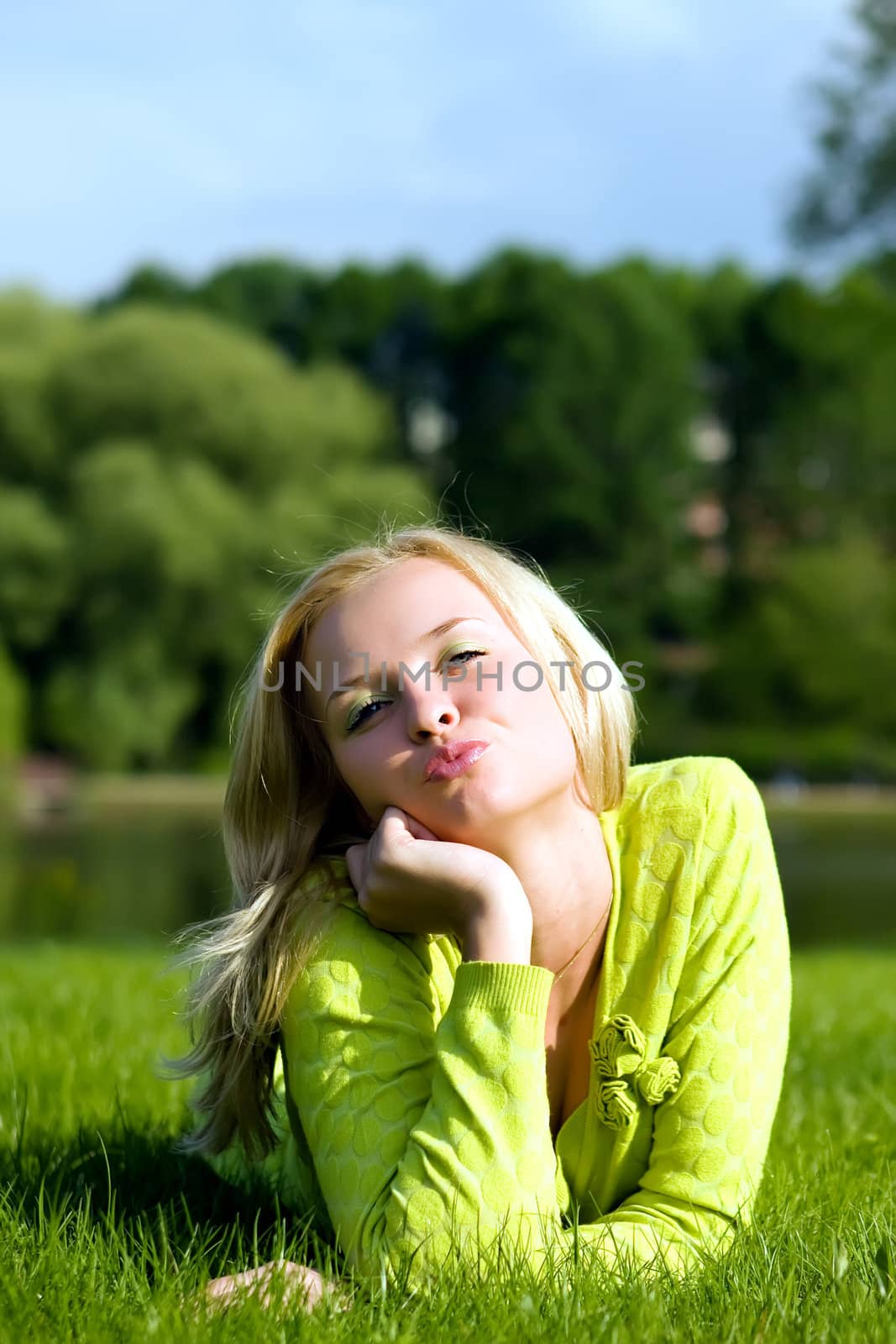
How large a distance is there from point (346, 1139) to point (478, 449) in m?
40.3

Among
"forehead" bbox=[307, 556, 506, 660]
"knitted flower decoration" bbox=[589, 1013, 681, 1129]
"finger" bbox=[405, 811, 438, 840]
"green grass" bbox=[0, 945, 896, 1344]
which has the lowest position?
"green grass" bbox=[0, 945, 896, 1344]

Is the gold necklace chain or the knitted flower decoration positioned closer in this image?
the knitted flower decoration

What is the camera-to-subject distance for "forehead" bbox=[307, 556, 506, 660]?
2.18 m


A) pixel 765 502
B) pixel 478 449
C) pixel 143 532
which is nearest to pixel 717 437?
pixel 765 502

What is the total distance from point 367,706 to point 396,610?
0.48 feet

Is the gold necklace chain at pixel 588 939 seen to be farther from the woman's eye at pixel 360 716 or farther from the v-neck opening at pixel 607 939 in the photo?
the woman's eye at pixel 360 716

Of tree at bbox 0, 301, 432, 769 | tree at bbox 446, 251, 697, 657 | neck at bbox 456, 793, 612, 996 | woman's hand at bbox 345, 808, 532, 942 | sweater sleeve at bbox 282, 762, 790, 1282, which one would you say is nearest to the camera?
sweater sleeve at bbox 282, 762, 790, 1282

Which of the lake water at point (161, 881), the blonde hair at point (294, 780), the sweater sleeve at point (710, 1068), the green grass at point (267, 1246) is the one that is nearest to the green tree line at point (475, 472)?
the lake water at point (161, 881)

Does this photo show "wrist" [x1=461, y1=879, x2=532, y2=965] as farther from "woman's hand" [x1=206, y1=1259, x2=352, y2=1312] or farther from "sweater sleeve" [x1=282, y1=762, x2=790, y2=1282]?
"woman's hand" [x1=206, y1=1259, x2=352, y2=1312]

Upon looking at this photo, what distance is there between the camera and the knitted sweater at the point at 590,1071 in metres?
1.91

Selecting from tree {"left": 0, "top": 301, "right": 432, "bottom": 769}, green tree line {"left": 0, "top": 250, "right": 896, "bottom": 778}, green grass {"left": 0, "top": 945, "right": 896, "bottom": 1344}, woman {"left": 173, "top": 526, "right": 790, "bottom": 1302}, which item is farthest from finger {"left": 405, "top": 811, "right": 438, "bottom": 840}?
tree {"left": 0, "top": 301, "right": 432, "bottom": 769}

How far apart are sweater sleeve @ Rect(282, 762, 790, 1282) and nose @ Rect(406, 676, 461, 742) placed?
11.5 inches

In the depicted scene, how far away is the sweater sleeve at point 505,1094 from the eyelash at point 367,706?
0.87ft

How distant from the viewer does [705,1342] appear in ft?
5.77
